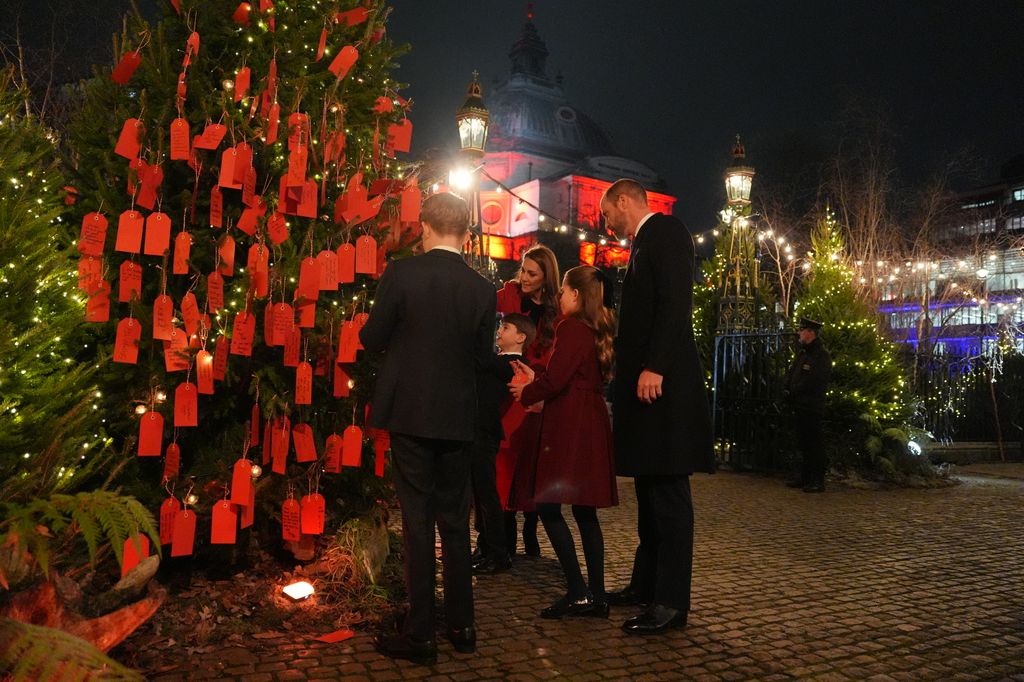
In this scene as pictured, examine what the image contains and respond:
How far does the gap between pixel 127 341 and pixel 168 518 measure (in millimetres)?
818

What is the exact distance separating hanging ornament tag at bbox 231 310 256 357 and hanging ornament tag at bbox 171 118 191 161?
825mm

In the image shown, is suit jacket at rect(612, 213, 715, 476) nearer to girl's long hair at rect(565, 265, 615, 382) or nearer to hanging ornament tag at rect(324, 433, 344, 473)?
girl's long hair at rect(565, 265, 615, 382)

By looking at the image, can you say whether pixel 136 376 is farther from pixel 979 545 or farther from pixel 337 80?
pixel 979 545

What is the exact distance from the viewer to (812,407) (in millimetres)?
9016

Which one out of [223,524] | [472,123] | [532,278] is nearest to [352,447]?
[223,524]

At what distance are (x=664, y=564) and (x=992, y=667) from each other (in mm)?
1452

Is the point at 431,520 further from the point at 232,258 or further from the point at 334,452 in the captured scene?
the point at 232,258

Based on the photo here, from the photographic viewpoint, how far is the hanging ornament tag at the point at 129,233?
142 inches

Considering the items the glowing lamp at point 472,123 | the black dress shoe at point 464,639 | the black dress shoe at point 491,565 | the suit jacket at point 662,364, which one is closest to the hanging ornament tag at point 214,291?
the black dress shoe at point 464,639

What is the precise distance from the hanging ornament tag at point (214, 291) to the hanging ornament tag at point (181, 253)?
0.43 feet

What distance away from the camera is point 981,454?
13.1m

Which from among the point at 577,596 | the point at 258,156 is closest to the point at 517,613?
the point at 577,596

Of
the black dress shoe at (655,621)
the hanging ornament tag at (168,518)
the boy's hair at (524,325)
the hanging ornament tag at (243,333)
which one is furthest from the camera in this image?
the boy's hair at (524,325)

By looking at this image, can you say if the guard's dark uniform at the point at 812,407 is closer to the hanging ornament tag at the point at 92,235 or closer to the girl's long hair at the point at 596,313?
the girl's long hair at the point at 596,313
